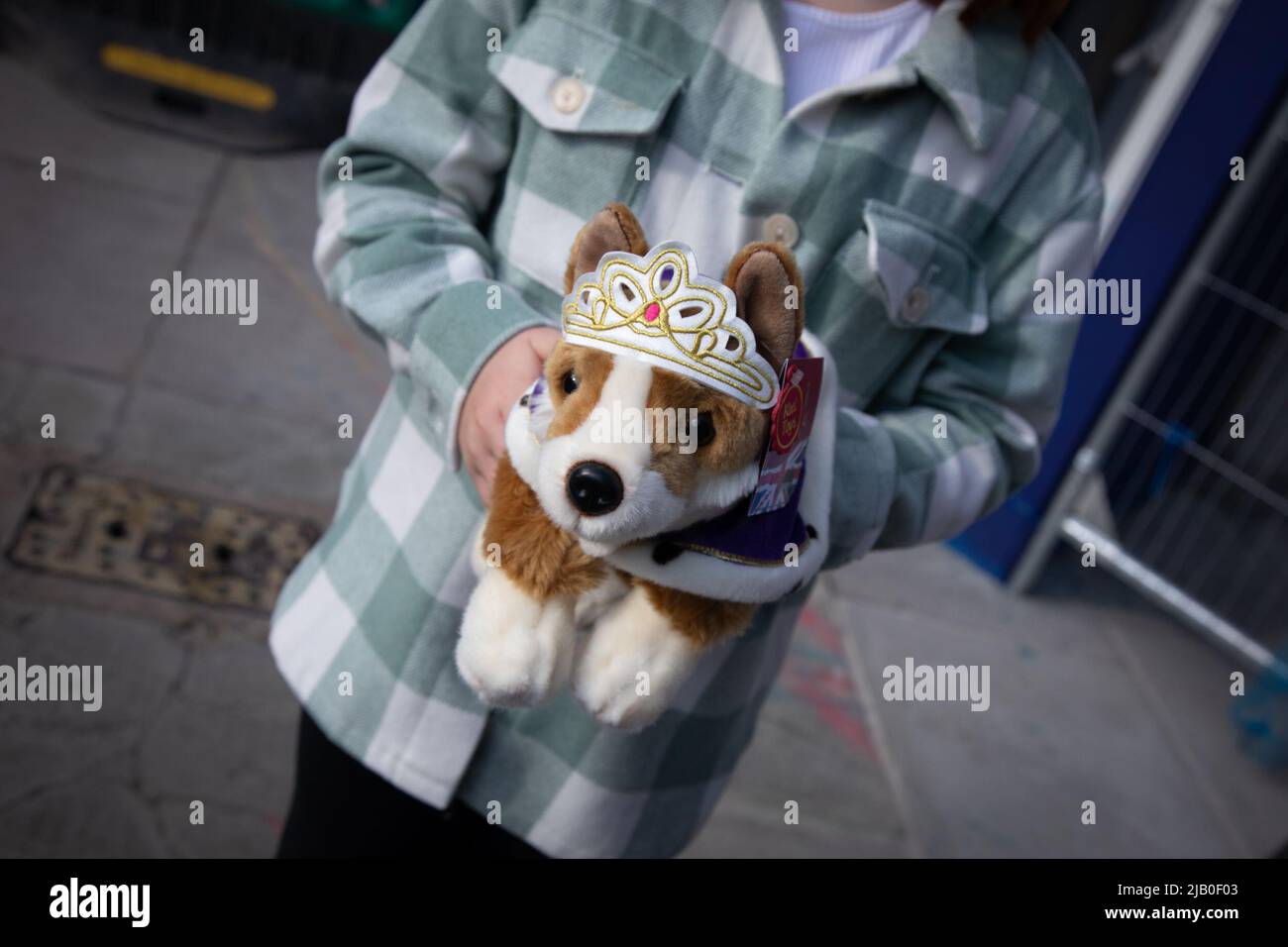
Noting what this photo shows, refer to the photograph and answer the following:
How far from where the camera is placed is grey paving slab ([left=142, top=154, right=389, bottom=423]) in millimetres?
3752

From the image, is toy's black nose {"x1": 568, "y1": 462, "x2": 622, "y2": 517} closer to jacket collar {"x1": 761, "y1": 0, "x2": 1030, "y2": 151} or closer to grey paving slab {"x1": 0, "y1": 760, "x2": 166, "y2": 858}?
jacket collar {"x1": 761, "y1": 0, "x2": 1030, "y2": 151}

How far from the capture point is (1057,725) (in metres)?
3.87

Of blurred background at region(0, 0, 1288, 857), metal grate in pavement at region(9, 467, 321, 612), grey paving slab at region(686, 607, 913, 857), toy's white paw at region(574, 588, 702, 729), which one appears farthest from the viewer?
grey paving slab at region(686, 607, 913, 857)

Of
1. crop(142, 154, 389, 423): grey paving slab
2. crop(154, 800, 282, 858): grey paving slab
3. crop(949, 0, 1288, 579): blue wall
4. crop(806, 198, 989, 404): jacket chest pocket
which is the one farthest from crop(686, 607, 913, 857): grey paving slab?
crop(806, 198, 989, 404): jacket chest pocket

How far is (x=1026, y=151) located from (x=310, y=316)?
3361mm

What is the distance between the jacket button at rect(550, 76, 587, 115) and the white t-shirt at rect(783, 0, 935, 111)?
0.24m

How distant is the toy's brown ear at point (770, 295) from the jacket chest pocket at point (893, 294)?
1.22ft

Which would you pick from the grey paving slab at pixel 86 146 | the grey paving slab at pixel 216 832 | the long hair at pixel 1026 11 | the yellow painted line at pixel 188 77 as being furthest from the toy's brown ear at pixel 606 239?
the yellow painted line at pixel 188 77

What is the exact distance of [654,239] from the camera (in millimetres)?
1312

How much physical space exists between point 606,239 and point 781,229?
1.14 feet

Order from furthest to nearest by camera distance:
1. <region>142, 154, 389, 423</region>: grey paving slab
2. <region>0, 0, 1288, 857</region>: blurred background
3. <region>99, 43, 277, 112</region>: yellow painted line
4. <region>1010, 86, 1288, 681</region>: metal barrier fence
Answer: <region>99, 43, 277, 112</region>: yellow painted line
<region>1010, 86, 1288, 681</region>: metal barrier fence
<region>142, 154, 389, 423</region>: grey paving slab
<region>0, 0, 1288, 857</region>: blurred background

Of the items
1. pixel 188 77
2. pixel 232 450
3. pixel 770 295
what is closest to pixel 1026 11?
pixel 770 295
